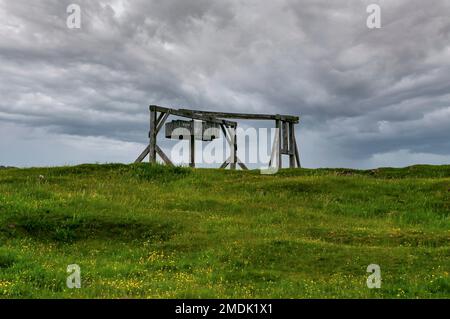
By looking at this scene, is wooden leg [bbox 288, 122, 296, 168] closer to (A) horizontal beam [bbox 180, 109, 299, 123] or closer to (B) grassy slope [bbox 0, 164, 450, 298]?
(A) horizontal beam [bbox 180, 109, 299, 123]

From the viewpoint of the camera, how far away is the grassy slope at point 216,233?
13.5 meters

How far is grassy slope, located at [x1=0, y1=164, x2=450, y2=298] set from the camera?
13.5 meters

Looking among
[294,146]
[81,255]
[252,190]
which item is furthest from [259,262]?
[294,146]

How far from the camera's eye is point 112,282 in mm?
13336

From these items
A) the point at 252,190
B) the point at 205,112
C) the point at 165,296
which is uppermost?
the point at 205,112

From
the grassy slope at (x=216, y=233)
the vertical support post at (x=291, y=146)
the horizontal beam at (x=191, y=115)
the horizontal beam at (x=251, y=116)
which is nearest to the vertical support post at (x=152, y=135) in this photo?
the horizontal beam at (x=191, y=115)

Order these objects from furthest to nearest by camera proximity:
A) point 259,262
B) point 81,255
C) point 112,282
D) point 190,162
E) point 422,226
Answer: point 190,162
point 422,226
point 81,255
point 259,262
point 112,282

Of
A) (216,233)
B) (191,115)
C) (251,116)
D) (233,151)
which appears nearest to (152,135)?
(191,115)

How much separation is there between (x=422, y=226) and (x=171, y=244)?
1170 centimetres

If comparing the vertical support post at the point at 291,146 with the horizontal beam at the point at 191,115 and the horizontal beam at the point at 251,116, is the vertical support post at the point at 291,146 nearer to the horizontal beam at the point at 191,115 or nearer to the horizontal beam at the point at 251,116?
the horizontal beam at the point at 251,116

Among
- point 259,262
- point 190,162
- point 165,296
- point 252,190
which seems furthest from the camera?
point 190,162

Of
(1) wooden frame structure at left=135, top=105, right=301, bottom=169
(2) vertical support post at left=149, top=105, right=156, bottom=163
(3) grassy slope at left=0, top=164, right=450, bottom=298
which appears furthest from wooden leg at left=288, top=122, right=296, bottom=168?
(2) vertical support post at left=149, top=105, right=156, bottom=163

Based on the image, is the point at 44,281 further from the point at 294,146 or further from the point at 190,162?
the point at 294,146

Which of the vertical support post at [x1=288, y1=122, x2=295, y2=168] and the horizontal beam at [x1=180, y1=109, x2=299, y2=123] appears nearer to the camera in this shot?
the horizontal beam at [x1=180, y1=109, x2=299, y2=123]
